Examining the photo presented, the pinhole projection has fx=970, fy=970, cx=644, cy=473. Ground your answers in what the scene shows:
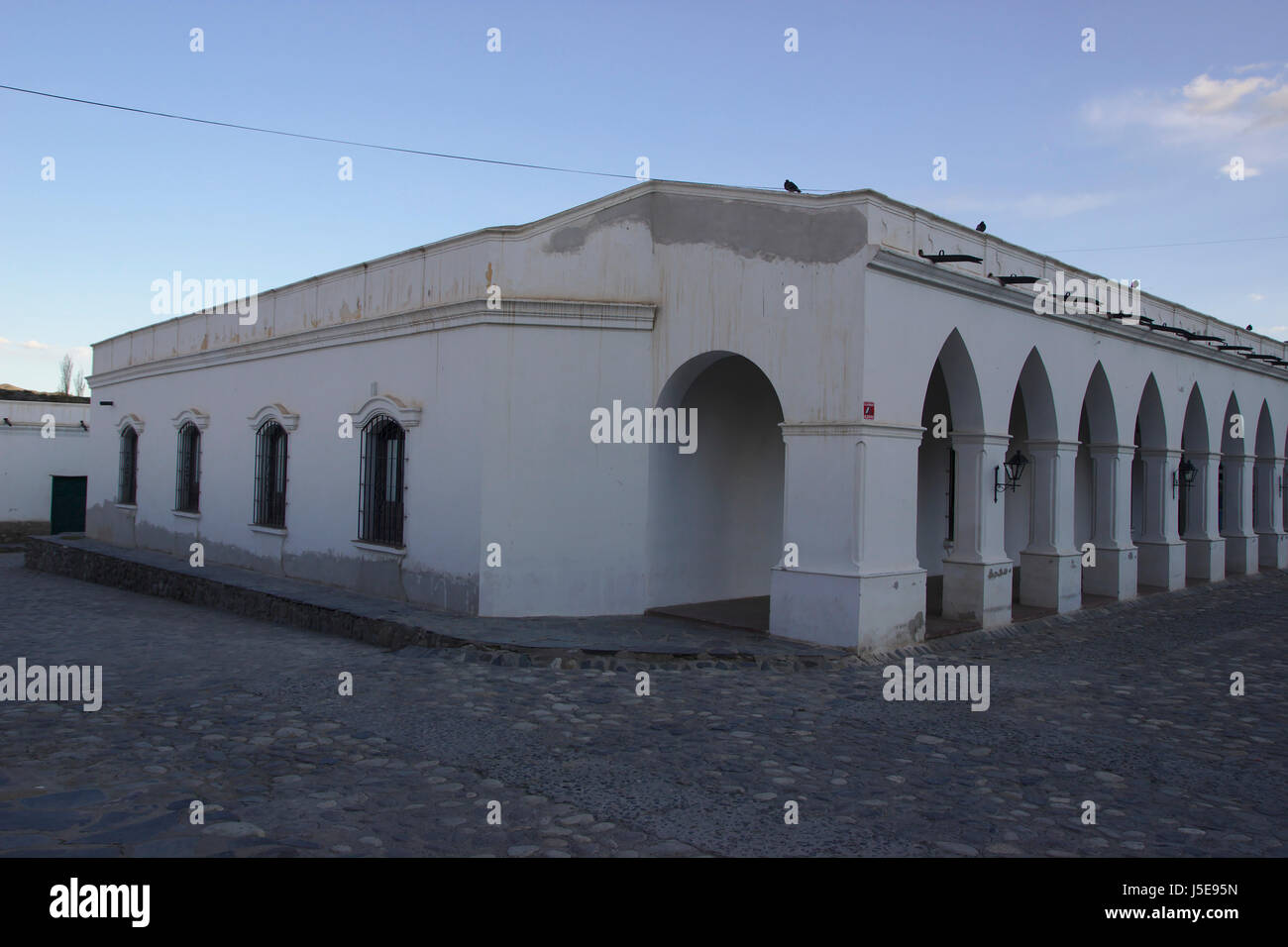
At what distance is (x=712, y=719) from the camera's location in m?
7.16

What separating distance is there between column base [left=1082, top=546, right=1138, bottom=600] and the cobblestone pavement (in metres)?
4.44

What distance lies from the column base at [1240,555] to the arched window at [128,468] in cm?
2217

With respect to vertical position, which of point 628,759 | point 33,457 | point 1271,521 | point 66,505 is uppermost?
point 33,457

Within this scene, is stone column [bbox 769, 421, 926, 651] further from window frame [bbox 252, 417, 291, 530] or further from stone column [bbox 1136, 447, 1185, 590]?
window frame [bbox 252, 417, 291, 530]

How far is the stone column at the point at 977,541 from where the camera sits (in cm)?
1135

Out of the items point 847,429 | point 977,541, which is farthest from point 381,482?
point 977,541

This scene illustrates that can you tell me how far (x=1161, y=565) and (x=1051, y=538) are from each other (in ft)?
14.2

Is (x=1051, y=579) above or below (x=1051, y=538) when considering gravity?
below

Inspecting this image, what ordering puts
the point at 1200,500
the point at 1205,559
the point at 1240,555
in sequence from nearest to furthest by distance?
the point at 1205,559 < the point at 1200,500 < the point at 1240,555

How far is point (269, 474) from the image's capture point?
15.6 meters

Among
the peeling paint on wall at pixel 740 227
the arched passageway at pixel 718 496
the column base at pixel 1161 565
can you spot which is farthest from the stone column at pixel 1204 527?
the peeling paint on wall at pixel 740 227

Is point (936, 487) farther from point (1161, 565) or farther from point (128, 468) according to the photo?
point (128, 468)

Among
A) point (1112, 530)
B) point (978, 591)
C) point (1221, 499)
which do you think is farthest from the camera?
point (1221, 499)
